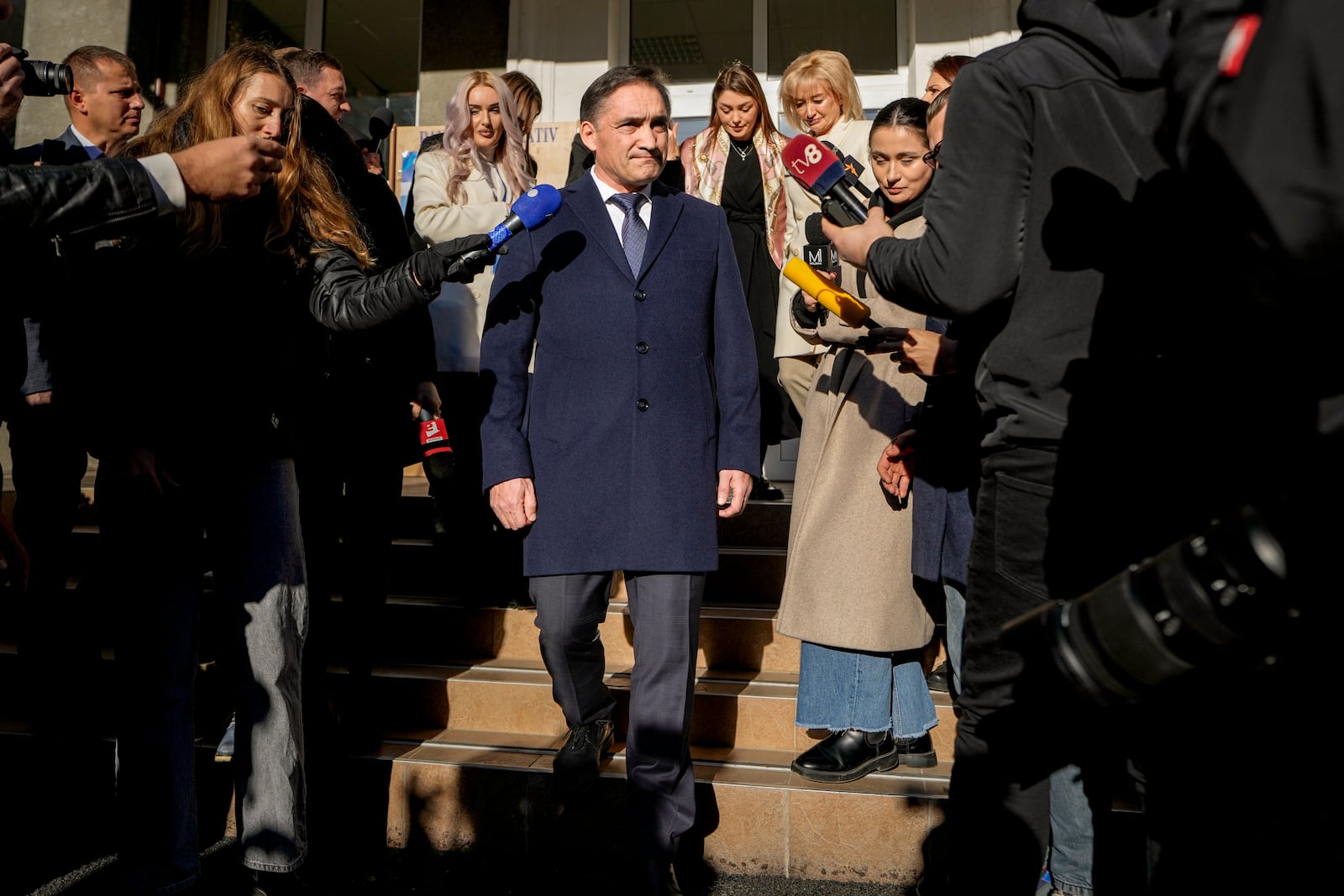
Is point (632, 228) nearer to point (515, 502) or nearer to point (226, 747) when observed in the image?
point (515, 502)

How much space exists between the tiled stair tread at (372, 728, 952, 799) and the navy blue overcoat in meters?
0.92

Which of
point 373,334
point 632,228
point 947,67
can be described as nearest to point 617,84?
point 632,228

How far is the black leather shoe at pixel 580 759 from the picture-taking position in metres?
3.41

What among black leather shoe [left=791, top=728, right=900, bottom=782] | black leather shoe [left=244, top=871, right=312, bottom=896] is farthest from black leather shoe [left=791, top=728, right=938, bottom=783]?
black leather shoe [left=244, top=871, right=312, bottom=896]

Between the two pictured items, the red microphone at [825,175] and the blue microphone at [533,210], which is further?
the blue microphone at [533,210]

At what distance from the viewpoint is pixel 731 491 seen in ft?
10.9

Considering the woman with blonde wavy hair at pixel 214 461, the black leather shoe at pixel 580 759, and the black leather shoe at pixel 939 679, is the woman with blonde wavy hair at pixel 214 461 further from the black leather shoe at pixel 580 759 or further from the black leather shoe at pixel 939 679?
the black leather shoe at pixel 939 679

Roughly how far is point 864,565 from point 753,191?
2465 millimetres

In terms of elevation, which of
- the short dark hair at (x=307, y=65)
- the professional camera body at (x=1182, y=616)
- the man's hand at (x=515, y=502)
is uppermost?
the short dark hair at (x=307, y=65)

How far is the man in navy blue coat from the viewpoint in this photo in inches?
124

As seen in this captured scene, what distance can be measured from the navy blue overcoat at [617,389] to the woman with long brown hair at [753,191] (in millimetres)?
2038

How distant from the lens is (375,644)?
14.2 feet

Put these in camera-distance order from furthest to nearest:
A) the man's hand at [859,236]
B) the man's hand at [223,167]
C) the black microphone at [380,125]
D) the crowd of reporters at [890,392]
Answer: the black microphone at [380,125]
the man's hand at [859,236]
the man's hand at [223,167]
the crowd of reporters at [890,392]

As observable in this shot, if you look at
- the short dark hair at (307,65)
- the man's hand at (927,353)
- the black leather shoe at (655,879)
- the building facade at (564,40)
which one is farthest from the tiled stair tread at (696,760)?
the building facade at (564,40)
